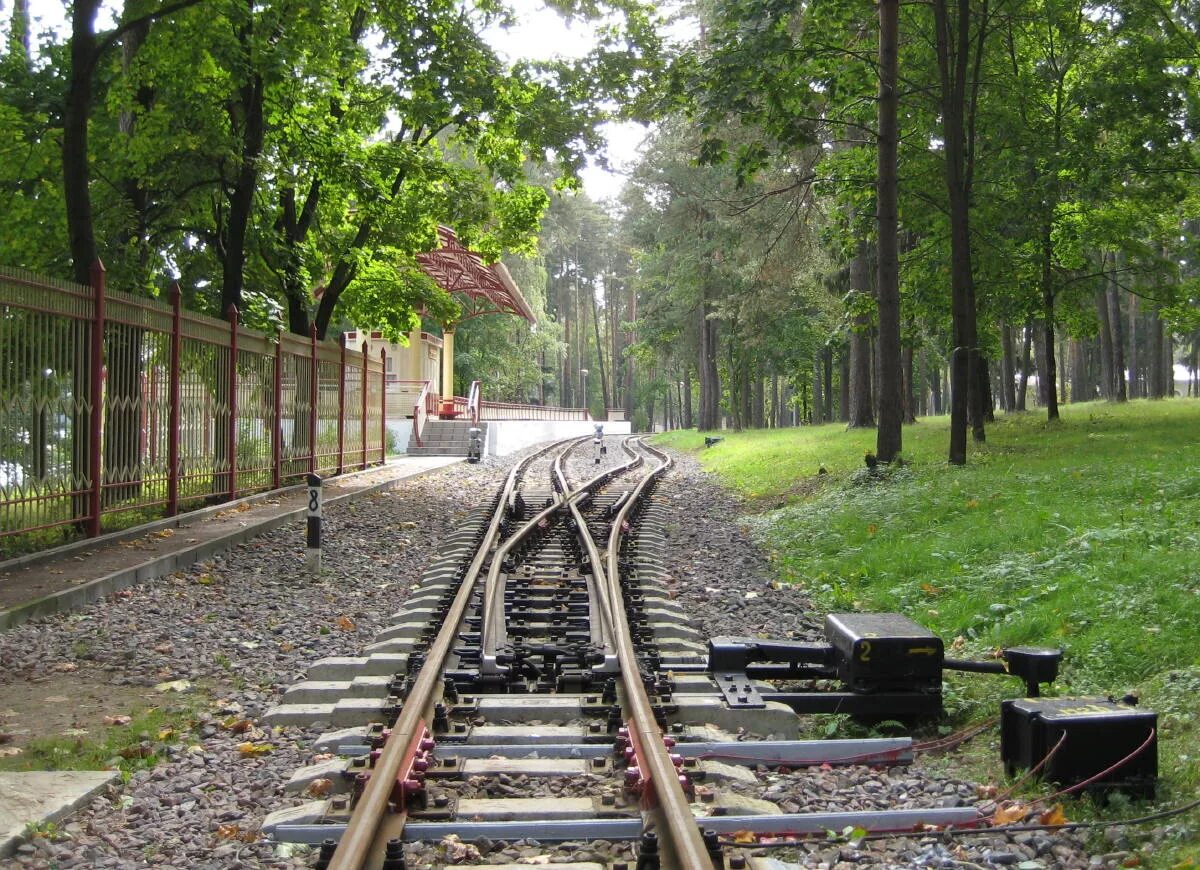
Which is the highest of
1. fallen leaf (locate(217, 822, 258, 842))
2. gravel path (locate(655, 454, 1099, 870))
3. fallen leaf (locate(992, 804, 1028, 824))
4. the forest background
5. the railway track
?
the forest background

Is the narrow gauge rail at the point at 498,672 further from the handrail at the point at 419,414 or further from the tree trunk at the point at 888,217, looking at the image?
the handrail at the point at 419,414

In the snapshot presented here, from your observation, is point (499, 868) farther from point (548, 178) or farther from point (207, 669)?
point (548, 178)

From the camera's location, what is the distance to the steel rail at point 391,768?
343 cm

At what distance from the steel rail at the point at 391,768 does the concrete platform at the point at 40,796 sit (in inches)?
48.6

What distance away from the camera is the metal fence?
9.26 meters

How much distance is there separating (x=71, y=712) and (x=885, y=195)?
1311cm

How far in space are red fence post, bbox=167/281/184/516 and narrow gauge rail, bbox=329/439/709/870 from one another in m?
3.97

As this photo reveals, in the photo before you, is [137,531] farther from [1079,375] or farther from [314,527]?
[1079,375]

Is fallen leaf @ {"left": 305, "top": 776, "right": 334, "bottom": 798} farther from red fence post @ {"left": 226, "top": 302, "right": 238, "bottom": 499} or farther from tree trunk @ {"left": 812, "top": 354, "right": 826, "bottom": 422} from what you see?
tree trunk @ {"left": 812, "top": 354, "right": 826, "bottom": 422}

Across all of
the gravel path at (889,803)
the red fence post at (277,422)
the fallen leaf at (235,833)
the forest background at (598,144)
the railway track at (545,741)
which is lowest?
the fallen leaf at (235,833)

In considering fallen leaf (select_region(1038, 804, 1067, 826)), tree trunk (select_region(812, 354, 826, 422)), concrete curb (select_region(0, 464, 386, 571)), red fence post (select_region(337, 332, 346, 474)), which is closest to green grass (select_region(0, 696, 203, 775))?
fallen leaf (select_region(1038, 804, 1067, 826))

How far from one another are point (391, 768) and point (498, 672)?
1731mm

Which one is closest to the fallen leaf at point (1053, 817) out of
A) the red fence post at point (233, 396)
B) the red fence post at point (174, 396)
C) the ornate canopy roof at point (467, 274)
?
the red fence post at point (174, 396)

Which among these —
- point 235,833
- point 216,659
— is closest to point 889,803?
point 235,833
